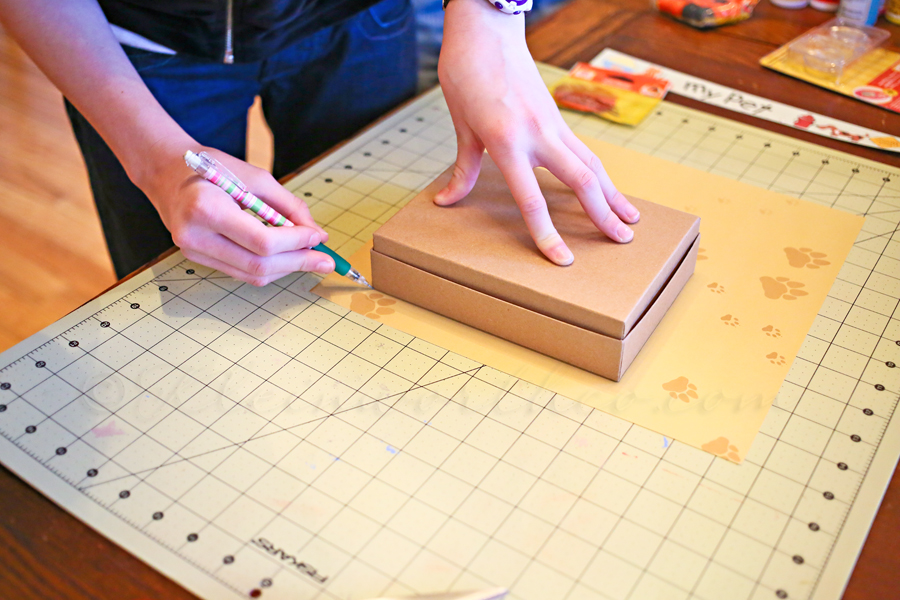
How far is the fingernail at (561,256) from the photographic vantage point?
2.47 ft

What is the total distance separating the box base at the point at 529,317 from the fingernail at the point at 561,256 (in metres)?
0.06

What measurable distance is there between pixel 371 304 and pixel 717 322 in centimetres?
39

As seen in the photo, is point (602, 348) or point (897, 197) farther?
point (897, 197)

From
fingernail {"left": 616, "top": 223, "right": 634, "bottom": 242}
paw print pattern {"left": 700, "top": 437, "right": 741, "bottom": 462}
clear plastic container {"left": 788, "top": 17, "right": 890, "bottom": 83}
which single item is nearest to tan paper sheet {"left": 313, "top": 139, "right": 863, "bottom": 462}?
paw print pattern {"left": 700, "top": 437, "right": 741, "bottom": 462}

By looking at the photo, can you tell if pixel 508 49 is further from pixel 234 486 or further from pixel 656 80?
pixel 234 486

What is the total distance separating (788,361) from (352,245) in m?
0.53

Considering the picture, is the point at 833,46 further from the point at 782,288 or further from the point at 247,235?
the point at 247,235

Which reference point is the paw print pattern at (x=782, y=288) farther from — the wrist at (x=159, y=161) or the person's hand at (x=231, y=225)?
the wrist at (x=159, y=161)

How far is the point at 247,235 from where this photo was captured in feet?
2.46

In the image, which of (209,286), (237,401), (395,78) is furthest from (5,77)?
(237,401)

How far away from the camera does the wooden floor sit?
72.4 inches

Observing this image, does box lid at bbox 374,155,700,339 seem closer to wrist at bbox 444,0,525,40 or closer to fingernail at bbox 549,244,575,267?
fingernail at bbox 549,244,575,267

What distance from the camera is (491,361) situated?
0.77 meters

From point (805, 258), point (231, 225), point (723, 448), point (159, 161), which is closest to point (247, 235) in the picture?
point (231, 225)
